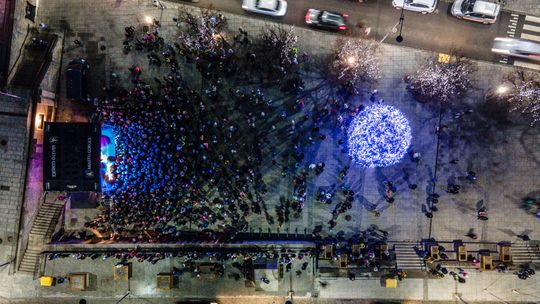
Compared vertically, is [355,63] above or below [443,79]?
above

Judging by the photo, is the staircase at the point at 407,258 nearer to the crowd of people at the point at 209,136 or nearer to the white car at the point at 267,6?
the crowd of people at the point at 209,136

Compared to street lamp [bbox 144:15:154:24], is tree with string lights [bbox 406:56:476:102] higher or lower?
lower

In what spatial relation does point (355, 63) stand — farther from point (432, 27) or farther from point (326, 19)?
point (432, 27)

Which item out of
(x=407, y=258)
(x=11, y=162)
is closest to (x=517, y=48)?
(x=407, y=258)

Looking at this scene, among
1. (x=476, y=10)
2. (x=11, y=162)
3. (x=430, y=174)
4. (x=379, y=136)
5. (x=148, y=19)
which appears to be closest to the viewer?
(x=11, y=162)

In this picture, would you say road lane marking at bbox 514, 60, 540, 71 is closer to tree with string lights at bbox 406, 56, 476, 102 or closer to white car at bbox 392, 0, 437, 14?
tree with string lights at bbox 406, 56, 476, 102

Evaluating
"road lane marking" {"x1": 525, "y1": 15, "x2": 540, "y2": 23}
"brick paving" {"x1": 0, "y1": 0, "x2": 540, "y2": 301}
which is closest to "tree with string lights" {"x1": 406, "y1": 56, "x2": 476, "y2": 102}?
"brick paving" {"x1": 0, "y1": 0, "x2": 540, "y2": 301}

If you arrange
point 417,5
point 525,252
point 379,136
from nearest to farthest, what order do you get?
point 417,5, point 379,136, point 525,252

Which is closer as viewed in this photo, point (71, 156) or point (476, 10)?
point (71, 156)
